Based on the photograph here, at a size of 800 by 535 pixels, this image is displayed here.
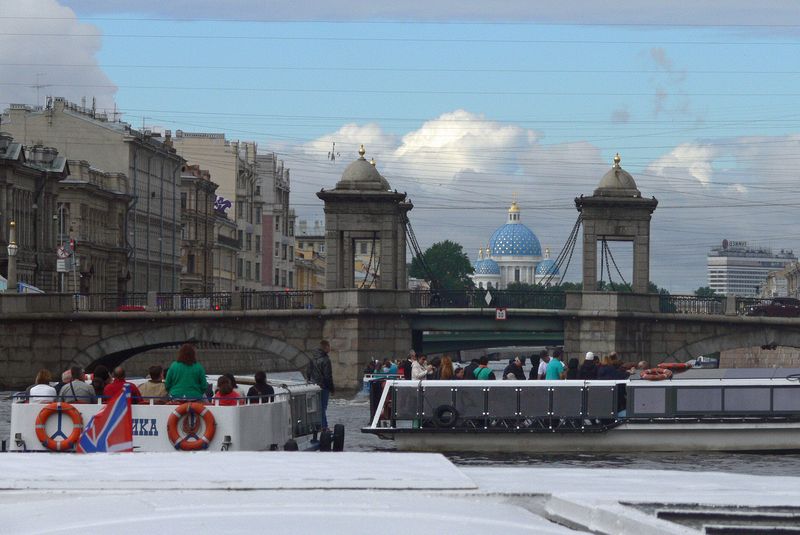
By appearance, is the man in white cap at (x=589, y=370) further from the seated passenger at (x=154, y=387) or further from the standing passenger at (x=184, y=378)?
the standing passenger at (x=184, y=378)

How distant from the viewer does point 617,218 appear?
5994cm

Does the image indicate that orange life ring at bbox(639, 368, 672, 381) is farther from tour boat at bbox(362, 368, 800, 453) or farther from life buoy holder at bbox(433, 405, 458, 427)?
life buoy holder at bbox(433, 405, 458, 427)

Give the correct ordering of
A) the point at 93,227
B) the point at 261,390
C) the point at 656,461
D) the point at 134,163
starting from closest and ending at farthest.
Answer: the point at 261,390 < the point at 656,461 < the point at 93,227 < the point at 134,163

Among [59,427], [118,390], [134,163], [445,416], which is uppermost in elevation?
[134,163]

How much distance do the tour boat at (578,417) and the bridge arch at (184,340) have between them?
3342 centimetres

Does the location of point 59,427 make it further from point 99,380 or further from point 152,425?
point 99,380

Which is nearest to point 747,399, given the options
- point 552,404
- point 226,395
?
point 552,404

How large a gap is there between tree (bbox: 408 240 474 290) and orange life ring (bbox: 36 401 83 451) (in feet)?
526

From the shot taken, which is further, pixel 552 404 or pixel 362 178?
pixel 362 178

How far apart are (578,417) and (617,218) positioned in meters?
31.2

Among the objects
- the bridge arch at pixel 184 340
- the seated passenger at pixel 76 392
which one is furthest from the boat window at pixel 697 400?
the bridge arch at pixel 184 340

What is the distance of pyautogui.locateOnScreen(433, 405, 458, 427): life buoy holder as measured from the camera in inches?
1156

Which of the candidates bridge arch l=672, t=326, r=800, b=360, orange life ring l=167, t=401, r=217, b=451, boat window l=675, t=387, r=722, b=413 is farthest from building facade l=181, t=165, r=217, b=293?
orange life ring l=167, t=401, r=217, b=451

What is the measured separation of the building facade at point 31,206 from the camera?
78.7m
